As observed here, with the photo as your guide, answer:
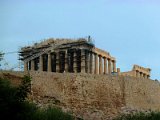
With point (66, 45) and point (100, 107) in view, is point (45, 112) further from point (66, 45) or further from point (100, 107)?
point (66, 45)

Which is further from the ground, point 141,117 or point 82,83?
point 82,83

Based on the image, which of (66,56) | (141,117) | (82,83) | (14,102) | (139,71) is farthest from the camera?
(139,71)

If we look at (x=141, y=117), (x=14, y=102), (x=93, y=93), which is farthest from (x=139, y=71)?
(x=14, y=102)

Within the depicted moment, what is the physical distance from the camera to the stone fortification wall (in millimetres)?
46625

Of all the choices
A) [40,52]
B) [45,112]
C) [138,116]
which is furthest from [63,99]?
[40,52]

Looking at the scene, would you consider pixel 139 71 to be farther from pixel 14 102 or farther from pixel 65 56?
pixel 14 102

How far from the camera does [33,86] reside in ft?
151

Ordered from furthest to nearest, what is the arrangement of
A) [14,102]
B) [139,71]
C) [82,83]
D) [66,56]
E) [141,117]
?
[139,71] < [66,56] < [82,83] < [141,117] < [14,102]

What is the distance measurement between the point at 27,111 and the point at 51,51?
29600 millimetres

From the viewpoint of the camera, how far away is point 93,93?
4919cm

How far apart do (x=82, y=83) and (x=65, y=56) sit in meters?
10.2

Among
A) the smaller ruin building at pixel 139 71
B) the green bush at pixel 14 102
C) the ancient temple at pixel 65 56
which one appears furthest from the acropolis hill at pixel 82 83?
the green bush at pixel 14 102

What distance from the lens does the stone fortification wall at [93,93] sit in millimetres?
46625

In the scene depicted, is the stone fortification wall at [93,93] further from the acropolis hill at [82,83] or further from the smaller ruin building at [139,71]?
the smaller ruin building at [139,71]
